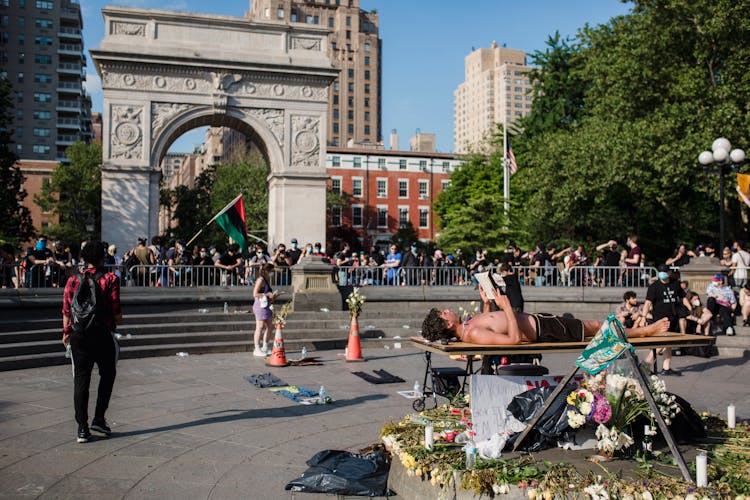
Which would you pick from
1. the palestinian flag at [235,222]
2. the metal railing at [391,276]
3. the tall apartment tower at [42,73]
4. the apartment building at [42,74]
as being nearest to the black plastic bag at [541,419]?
the metal railing at [391,276]

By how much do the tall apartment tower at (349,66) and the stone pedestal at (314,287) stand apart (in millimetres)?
89146

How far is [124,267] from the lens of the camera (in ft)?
56.0

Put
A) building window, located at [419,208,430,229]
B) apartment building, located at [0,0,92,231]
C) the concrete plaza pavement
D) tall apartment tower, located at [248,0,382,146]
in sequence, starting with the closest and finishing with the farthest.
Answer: the concrete plaza pavement < building window, located at [419,208,430,229] < apartment building, located at [0,0,92,231] < tall apartment tower, located at [248,0,382,146]

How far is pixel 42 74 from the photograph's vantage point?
270ft

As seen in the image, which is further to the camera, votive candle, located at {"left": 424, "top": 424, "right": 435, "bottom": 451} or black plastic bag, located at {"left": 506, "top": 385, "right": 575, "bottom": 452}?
black plastic bag, located at {"left": 506, "top": 385, "right": 575, "bottom": 452}

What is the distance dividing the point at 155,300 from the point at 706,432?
506 inches

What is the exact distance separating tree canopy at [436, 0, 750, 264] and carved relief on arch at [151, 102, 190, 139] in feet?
53.8

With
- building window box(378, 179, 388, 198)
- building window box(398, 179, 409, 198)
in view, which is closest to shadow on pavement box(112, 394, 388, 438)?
building window box(378, 179, 388, 198)

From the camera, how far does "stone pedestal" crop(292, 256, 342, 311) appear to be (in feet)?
55.2

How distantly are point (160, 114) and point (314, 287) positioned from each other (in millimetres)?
16111

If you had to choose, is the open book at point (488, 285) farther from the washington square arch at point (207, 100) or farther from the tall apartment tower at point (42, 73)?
the tall apartment tower at point (42, 73)

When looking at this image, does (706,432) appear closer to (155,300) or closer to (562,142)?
(155,300)

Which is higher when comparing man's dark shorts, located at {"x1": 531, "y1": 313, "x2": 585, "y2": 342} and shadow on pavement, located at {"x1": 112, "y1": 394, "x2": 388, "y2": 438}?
man's dark shorts, located at {"x1": 531, "y1": 313, "x2": 585, "y2": 342}

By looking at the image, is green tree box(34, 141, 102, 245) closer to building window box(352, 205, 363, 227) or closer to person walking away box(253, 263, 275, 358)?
building window box(352, 205, 363, 227)
